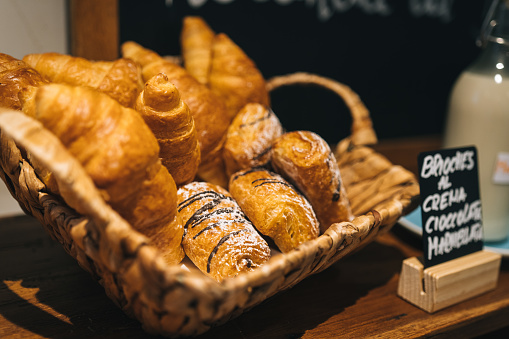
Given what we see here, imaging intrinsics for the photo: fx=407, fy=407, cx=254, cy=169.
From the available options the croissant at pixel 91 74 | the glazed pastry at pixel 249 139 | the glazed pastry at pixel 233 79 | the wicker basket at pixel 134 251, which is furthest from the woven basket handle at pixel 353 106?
the croissant at pixel 91 74

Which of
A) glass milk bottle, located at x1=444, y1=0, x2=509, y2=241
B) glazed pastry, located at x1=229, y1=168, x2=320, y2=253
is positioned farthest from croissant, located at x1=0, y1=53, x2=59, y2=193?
glass milk bottle, located at x1=444, y1=0, x2=509, y2=241

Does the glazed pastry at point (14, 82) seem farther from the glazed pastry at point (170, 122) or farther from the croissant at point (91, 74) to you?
the glazed pastry at point (170, 122)

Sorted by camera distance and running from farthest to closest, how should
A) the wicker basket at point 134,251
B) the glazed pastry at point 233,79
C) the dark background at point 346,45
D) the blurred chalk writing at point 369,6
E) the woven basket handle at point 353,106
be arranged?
the blurred chalk writing at point 369,6 < the dark background at point 346,45 < the woven basket handle at point 353,106 < the glazed pastry at point 233,79 < the wicker basket at point 134,251

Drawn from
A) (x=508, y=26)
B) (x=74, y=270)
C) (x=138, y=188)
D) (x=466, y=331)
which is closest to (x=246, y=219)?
(x=138, y=188)

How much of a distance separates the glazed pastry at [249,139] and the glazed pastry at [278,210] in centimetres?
→ 9

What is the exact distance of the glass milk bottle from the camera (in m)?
1.16

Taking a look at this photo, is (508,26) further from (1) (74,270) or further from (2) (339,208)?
(1) (74,270)

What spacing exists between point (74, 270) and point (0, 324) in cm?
21

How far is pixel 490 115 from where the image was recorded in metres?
1.16

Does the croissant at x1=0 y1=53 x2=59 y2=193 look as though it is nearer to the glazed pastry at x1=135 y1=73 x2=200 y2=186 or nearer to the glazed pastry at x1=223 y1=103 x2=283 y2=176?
the glazed pastry at x1=135 y1=73 x2=200 y2=186

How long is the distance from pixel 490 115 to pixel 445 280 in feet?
1.72

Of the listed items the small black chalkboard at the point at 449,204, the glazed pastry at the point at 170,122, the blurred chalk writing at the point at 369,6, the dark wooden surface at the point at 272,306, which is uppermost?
the blurred chalk writing at the point at 369,6

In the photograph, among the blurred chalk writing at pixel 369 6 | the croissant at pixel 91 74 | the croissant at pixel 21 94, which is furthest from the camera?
the blurred chalk writing at pixel 369 6

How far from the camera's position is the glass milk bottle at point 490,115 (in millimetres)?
1155
